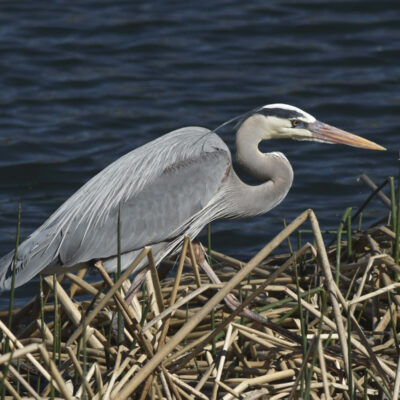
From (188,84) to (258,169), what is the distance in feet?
17.1

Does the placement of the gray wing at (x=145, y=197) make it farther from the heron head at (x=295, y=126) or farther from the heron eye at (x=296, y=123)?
the heron eye at (x=296, y=123)

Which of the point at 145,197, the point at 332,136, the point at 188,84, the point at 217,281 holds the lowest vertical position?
the point at 188,84

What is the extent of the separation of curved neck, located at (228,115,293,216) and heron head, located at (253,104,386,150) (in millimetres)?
31

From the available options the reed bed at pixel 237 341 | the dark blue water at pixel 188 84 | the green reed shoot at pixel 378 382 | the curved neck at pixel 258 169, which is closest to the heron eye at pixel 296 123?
the curved neck at pixel 258 169

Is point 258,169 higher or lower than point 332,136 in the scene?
lower

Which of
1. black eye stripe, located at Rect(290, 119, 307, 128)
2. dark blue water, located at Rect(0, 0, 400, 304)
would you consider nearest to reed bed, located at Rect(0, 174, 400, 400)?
black eye stripe, located at Rect(290, 119, 307, 128)

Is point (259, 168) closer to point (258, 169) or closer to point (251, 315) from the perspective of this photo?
point (258, 169)

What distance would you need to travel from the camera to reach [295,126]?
514 cm

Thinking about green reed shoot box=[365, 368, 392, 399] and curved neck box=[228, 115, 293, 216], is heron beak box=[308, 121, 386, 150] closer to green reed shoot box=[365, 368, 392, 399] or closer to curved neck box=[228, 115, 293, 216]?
curved neck box=[228, 115, 293, 216]

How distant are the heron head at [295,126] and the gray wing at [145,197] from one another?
0.94 feet

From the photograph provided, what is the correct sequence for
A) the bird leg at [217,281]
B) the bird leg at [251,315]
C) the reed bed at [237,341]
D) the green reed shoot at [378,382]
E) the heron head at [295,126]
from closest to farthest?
1. the reed bed at [237,341]
2. the green reed shoot at [378,382]
3. the bird leg at [251,315]
4. the bird leg at [217,281]
5. the heron head at [295,126]

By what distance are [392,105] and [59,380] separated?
7.35 m

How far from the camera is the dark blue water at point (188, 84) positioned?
8500 mm

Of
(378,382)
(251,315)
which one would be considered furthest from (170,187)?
(378,382)
